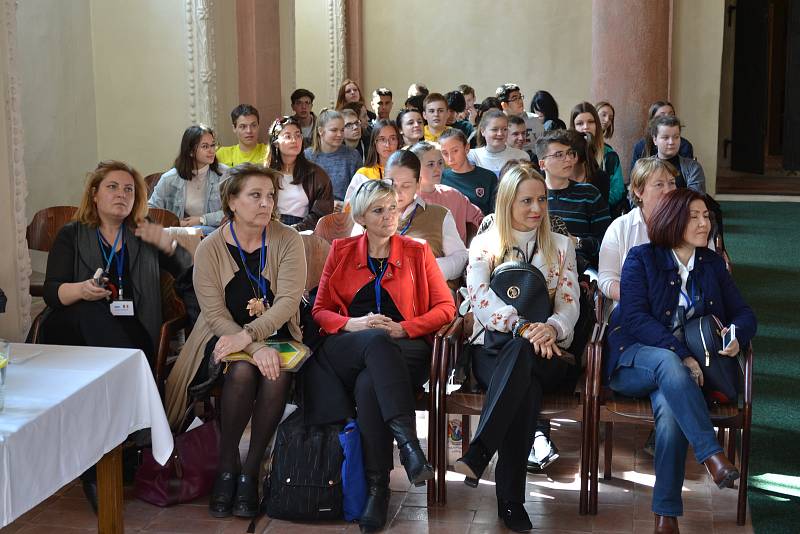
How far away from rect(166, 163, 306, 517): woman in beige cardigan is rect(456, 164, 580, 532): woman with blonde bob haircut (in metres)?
0.80

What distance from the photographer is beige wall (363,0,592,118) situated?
588 inches

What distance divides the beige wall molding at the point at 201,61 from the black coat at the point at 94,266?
335 cm

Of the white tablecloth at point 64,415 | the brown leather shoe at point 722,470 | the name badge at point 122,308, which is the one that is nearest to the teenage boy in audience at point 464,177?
the name badge at point 122,308

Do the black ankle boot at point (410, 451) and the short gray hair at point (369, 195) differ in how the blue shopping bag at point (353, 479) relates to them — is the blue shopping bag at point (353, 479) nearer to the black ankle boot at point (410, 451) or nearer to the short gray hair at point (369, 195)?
the black ankle boot at point (410, 451)

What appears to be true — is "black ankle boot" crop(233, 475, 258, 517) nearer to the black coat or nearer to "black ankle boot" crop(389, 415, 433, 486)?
"black ankle boot" crop(389, 415, 433, 486)

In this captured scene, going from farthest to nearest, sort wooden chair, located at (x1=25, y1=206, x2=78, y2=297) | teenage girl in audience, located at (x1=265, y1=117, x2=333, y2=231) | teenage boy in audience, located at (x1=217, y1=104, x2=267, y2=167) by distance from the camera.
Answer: teenage boy in audience, located at (x1=217, y1=104, x2=267, y2=167) < teenage girl in audience, located at (x1=265, y1=117, x2=333, y2=231) < wooden chair, located at (x1=25, y1=206, x2=78, y2=297)

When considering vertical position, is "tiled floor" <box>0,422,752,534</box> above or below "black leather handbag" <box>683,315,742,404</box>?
below

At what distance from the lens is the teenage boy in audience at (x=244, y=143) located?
7688mm

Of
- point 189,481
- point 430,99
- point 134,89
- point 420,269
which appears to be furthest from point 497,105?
point 189,481

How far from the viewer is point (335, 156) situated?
7809mm

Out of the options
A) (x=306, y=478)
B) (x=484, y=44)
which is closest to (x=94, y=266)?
(x=306, y=478)

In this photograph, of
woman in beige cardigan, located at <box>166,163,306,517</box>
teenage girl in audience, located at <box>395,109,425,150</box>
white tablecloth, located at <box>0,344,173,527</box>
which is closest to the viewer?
white tablecloth, located at <box>0,344,173,527</box>

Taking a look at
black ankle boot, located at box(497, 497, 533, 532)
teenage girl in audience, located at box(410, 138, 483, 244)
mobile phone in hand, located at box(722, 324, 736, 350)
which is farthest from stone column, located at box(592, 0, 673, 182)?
black ankle boot, located at box(497, 497, 533, 532)

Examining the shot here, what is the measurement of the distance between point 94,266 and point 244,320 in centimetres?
73
